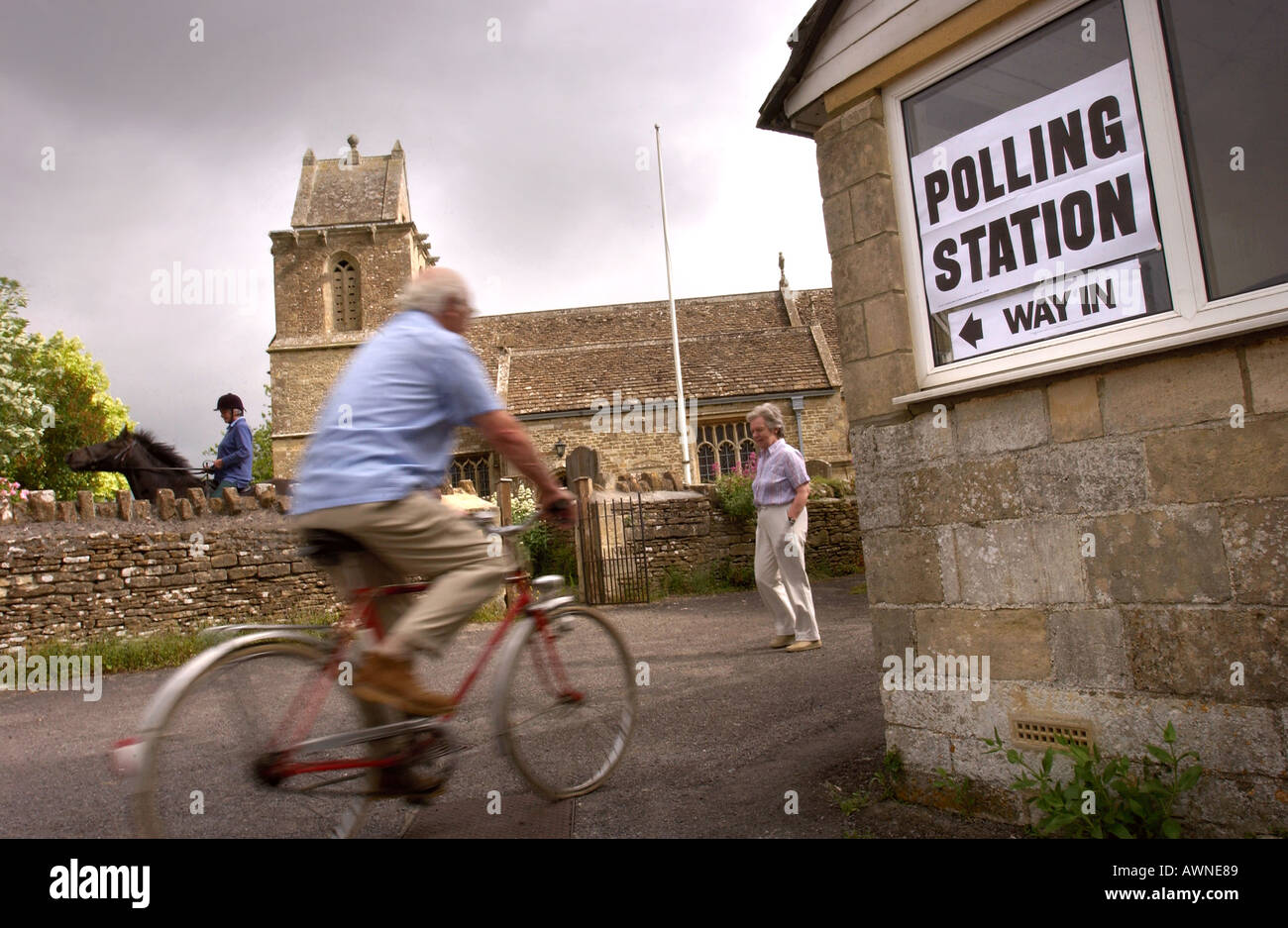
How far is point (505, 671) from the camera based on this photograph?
336cm

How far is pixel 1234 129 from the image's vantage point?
2924 mm

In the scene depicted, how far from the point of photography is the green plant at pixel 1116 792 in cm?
281

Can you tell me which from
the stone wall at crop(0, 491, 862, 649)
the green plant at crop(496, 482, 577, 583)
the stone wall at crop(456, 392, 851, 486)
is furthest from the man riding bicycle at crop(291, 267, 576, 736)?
the stone wall at crop(456, 392, 851, 486)

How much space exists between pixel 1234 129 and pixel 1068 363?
96 cm

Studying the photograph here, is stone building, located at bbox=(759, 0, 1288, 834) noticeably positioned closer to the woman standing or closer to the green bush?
the woman standing

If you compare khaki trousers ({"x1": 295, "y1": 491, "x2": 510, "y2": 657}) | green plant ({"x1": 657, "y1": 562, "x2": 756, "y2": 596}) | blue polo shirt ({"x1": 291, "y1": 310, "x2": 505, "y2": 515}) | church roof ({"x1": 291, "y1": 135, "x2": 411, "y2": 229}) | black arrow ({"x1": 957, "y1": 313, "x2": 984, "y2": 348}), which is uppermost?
church roof ({"x1": 291, "y1": 135, "x2": 411, "y2": 229})

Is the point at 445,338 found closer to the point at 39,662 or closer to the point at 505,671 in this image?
the point at 505,671

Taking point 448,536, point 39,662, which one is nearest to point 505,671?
point 448,536

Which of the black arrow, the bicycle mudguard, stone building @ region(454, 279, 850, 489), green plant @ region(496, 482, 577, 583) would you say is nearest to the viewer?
the bicycle mudguard

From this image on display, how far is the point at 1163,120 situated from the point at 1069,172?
345 millimetres

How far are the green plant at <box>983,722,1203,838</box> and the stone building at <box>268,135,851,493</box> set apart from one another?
1291 cm

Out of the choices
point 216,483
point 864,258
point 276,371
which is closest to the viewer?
point 864,258

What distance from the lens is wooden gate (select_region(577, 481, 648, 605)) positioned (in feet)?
40.5
